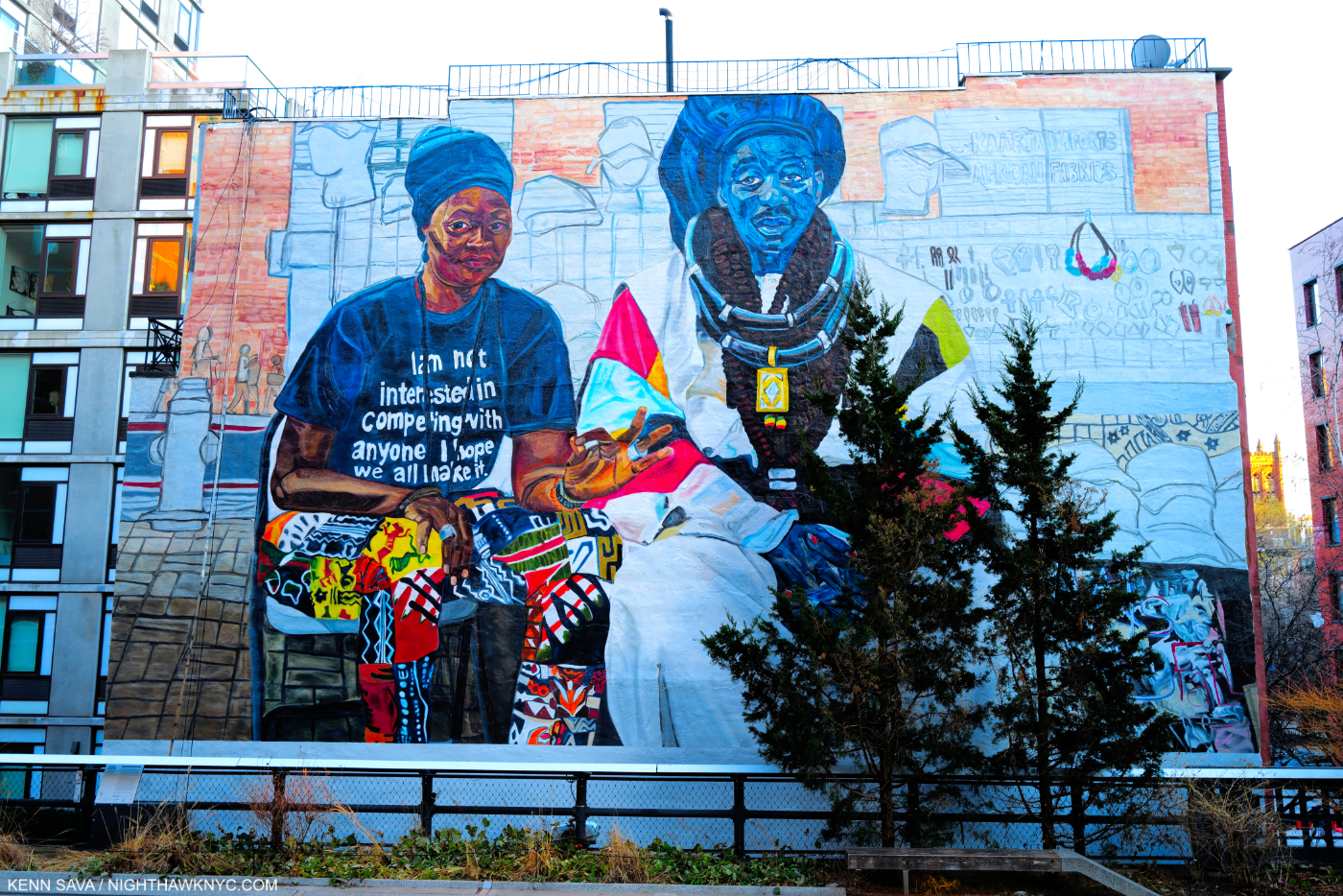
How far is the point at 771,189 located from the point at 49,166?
2045 cm

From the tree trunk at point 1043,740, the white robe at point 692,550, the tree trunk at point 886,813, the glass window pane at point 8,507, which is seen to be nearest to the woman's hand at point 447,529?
the white robe at point 692,550

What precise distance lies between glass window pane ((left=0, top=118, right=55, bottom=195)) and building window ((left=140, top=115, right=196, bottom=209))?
2.59 m

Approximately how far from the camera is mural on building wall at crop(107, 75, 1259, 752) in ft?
52.9

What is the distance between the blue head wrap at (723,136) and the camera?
17312mm

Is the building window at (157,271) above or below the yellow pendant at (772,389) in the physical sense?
above

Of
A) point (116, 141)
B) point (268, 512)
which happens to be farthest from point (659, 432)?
point (116, 141)

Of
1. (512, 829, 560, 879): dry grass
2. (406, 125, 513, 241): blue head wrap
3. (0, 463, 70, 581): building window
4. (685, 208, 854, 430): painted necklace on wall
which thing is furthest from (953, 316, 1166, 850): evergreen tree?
(0, 463, 70, 581): building window

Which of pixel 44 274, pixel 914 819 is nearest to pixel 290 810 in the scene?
pixel 914 819

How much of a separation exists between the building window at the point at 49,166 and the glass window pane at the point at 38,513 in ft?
24.7

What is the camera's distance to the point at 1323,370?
3003 centimetres

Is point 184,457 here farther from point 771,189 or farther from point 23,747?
point 771,189

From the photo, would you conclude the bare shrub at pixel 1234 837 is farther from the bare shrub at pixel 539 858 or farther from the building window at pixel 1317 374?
the building window at pixel 1317 374

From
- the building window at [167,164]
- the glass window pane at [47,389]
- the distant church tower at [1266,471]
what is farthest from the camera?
the distant church tower at [1266,471]

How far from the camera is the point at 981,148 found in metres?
17.3
